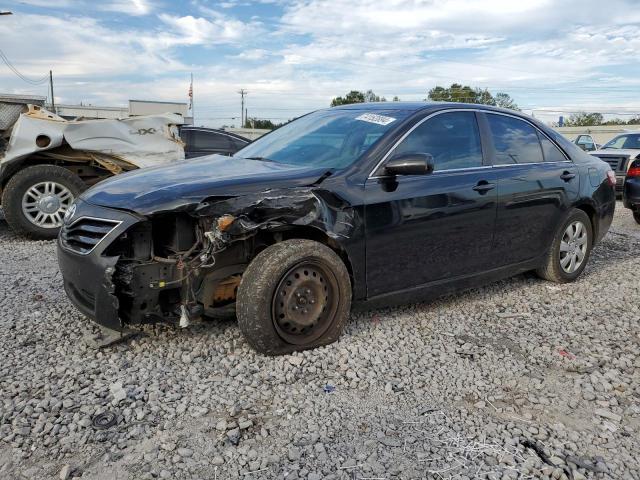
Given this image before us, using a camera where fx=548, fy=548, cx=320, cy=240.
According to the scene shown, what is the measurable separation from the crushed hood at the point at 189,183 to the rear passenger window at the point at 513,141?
5.80 feet

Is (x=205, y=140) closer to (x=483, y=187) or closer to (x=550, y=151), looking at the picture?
(x=550, y=151)

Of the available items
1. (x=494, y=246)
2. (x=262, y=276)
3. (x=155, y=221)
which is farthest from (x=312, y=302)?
(x=494, y=246)

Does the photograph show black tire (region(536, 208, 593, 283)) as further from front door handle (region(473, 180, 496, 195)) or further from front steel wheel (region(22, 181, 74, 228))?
front steel wheel (region(22, 181, 74, 228))

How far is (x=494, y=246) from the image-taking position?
4.50 meters

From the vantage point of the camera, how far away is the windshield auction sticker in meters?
4.08

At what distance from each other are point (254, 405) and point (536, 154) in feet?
11.3

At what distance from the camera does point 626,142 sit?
13.2 meters

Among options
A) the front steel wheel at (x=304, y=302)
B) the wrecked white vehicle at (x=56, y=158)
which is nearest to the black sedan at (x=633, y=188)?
the front steel wheel at (x=304, y=302)

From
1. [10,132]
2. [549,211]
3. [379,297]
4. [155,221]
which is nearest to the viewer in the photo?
[155,221]

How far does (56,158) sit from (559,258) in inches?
250

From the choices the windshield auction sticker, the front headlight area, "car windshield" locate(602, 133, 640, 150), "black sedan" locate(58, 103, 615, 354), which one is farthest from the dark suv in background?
"car windshield" locate(602, 133, 640, 150)

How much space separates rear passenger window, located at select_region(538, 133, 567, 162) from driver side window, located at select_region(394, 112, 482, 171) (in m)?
0.94

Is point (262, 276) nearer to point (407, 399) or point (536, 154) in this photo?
point (407, 399)

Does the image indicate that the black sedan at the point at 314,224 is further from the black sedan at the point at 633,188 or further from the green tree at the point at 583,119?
the green tree at the point at 583,119
